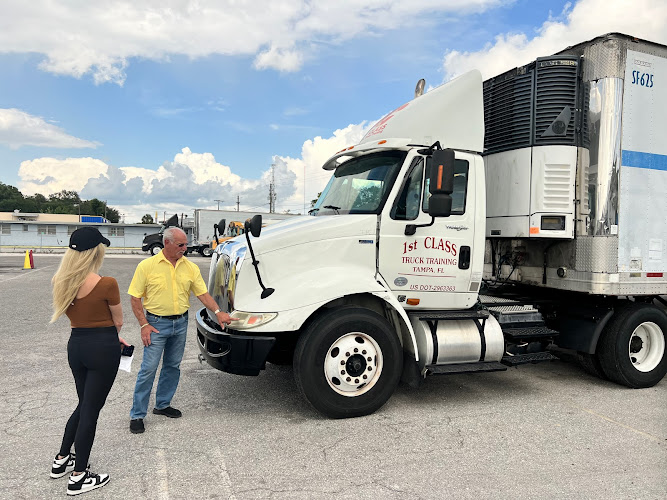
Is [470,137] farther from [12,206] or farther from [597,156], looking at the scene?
[12,206]

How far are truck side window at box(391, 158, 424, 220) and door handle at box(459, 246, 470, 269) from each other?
658 mm

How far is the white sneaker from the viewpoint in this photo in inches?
128

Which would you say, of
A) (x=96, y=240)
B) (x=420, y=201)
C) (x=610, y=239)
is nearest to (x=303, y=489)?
(x=96, y=240)

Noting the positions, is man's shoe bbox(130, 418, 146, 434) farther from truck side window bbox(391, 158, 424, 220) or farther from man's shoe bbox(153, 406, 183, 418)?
truck side window bbox(391, 158, 424, 220)

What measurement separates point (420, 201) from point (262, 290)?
69.1 inches

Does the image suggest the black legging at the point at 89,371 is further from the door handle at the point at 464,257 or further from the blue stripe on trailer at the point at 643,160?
the blue stripe on trailer at the point at 643,160

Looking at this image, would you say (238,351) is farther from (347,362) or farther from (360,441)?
(360,441)

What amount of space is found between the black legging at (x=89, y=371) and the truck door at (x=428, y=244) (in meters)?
2.54

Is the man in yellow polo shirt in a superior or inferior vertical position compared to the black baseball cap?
inferior

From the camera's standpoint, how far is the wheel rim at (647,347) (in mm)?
5988

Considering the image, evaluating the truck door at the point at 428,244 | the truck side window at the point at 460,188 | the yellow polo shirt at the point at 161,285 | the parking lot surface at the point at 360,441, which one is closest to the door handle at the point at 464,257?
the truck door at the point at 428,244

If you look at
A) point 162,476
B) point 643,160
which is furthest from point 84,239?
point 643,160

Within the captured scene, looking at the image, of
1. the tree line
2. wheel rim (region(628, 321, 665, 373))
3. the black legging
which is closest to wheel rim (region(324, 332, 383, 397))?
the black legging

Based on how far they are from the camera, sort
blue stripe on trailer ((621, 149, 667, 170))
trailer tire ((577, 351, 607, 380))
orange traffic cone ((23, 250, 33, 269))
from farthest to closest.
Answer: orange traffic cone ((23, 250, 33, 269)) → trailer tire ((577, 351, 607, 380)) → blue stripe on trailer ((621, 149, 667, 170))
